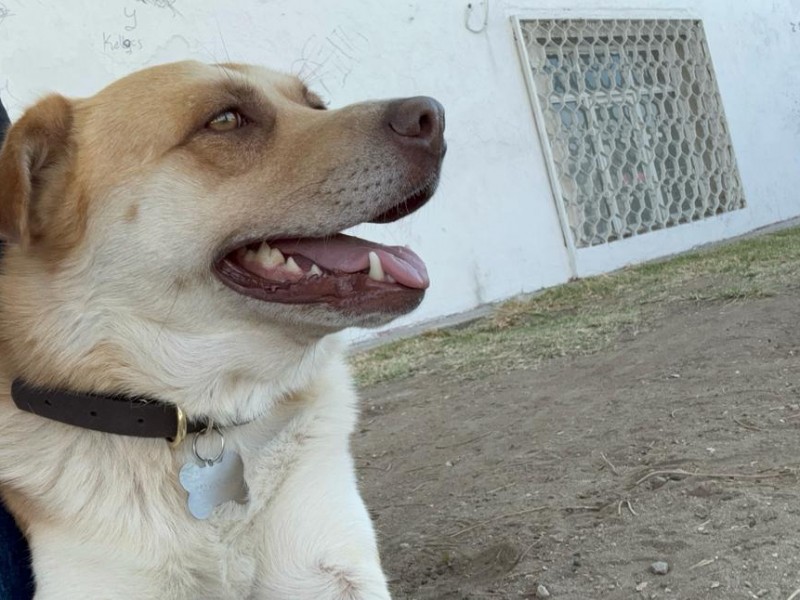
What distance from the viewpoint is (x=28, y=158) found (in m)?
1.92

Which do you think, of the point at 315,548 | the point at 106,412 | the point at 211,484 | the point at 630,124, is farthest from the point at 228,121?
the point at 630,124

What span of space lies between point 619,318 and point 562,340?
492 millimetres

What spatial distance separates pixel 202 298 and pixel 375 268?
16.4 inches

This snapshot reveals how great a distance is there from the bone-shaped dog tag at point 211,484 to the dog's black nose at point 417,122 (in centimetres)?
85

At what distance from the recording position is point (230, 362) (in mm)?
2025

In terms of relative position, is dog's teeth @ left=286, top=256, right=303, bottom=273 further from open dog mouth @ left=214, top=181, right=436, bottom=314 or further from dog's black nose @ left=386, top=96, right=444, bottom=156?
dog's black nose @ left=386, top=96, right=444, bottom=156

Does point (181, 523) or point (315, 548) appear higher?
point (181, 523)

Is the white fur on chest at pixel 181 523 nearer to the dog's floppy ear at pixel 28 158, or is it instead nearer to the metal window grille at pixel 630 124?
the dog's floppy ear at pixel 28 158

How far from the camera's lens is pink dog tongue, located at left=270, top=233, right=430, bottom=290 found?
197 centimetres

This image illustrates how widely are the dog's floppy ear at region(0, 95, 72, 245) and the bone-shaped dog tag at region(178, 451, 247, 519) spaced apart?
0.62m

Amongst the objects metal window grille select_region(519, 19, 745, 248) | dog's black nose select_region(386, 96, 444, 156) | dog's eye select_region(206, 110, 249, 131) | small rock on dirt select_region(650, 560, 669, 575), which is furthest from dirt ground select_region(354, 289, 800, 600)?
metal window grille select_region(519, 19, 745, 248)

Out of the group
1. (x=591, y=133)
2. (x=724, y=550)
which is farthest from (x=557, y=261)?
(x=724, y=550)

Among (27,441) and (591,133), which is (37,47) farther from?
(591,133)

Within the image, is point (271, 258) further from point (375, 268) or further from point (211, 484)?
point (211, 484)
